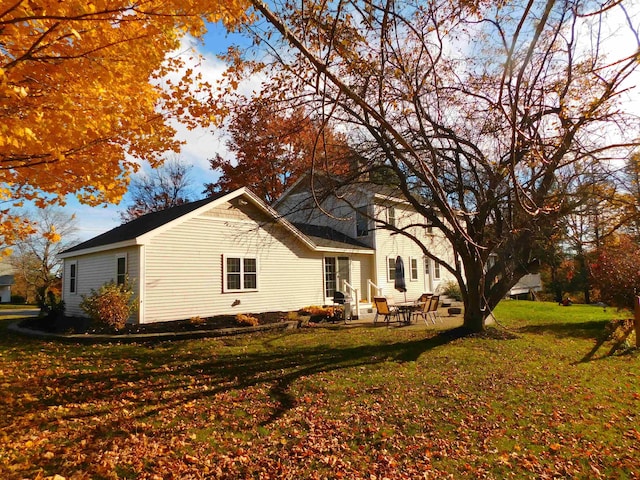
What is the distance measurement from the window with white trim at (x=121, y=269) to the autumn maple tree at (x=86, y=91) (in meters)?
6.15

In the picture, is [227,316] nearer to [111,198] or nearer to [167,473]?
[111,198]

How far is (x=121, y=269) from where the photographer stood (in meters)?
13.5

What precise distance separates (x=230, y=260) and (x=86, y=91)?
9.75m

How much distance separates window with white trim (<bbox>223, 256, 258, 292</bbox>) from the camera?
14630 millimetres

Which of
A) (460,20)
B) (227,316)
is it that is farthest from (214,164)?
(460,20)

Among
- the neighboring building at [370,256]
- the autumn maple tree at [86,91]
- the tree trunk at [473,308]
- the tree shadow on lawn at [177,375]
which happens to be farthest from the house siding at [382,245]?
the autumn maple tree at [86,91]

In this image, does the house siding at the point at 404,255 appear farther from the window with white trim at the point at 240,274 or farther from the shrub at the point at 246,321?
the shrub at the point at 246,321

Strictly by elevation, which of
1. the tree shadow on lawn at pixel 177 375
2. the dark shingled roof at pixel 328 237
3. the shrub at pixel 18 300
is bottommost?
the tree shadow on lawn at pixel 177 375

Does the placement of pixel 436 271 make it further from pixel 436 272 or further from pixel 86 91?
pixel 86 91

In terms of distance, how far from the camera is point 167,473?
13.5ft

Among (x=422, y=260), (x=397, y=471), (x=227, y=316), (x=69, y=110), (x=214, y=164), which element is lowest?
(x=397, y=471)

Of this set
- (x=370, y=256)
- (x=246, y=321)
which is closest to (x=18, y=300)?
(x=370, y=256)

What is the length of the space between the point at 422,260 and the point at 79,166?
20.1 m

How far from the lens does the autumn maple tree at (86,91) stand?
4.30 m
